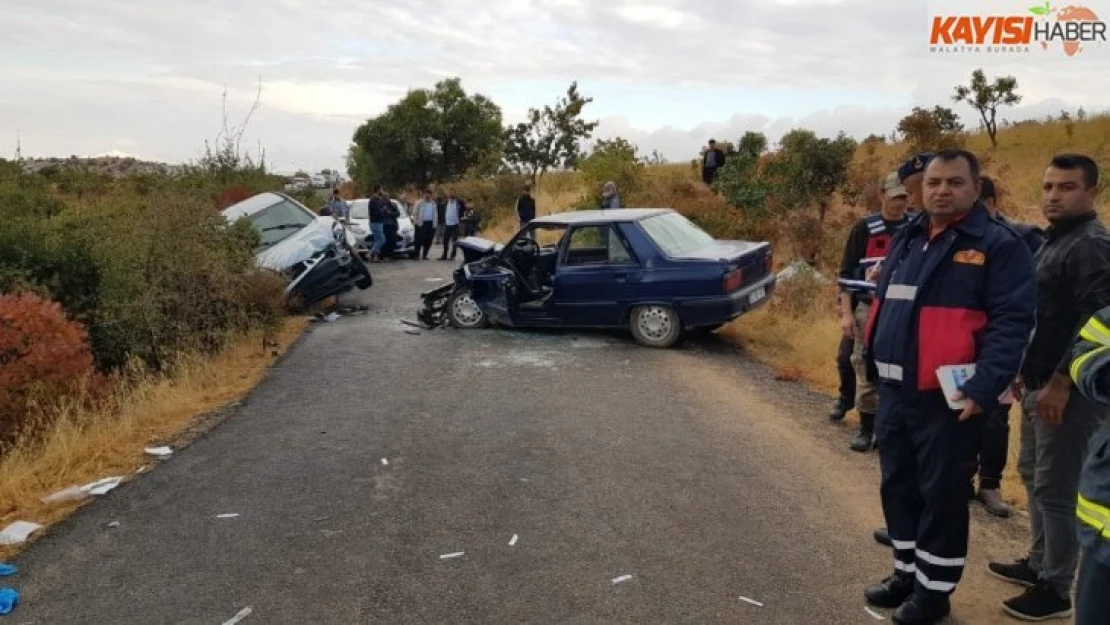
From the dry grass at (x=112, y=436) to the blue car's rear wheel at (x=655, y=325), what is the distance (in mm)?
4076

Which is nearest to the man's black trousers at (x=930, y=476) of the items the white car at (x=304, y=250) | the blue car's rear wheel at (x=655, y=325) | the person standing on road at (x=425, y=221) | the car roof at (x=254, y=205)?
the blue car's rear wheel at (x=655, y=325)

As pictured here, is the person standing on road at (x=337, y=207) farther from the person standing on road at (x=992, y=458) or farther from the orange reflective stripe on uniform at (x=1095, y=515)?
the orange reflective stripe on uniform at (x=1095, y=515)

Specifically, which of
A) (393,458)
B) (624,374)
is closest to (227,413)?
(393,458)

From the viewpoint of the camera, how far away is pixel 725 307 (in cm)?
873

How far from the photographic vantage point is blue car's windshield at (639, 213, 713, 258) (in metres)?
9.25

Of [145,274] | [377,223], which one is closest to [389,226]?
[377,223]

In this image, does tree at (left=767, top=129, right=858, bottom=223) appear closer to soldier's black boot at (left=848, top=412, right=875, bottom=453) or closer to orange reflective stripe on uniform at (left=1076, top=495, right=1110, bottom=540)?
soldier's black boot at (left=848, top=412, right=875, bottom=453)

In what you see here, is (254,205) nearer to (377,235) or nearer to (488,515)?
(377,235)

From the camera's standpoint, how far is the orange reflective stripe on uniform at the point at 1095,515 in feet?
7.41

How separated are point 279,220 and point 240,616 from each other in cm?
994

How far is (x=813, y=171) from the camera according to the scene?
51.7ft

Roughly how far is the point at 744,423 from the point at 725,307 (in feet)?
7.93

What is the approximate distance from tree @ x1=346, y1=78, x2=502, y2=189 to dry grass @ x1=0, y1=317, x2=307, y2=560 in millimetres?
29862

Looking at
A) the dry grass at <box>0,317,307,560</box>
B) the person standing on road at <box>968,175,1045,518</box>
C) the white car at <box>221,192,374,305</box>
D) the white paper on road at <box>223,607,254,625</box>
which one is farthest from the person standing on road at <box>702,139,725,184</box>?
the white paper on road at <box>223,607,254,625</box>
